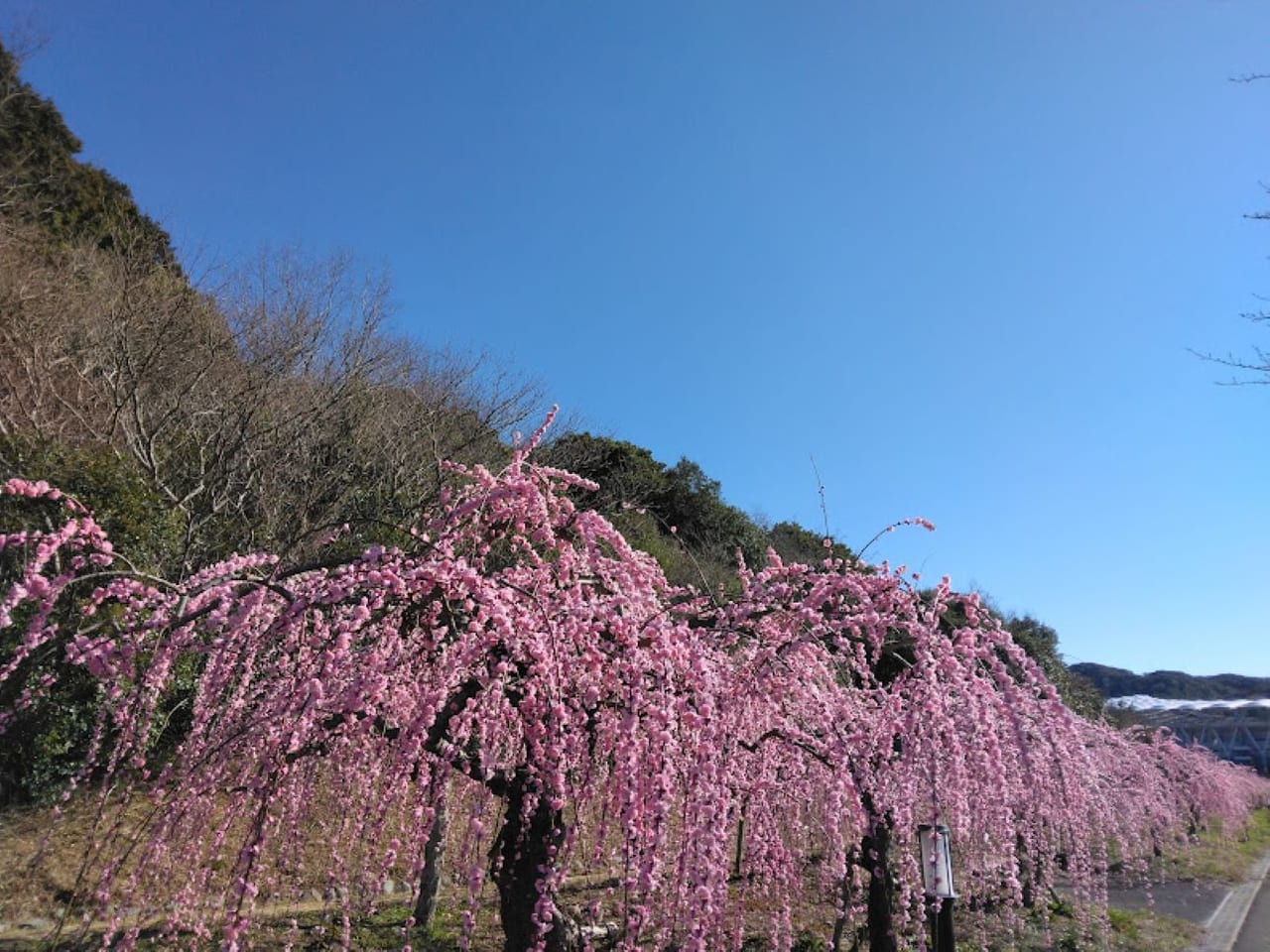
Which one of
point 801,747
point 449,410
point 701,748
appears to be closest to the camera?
point 701,748

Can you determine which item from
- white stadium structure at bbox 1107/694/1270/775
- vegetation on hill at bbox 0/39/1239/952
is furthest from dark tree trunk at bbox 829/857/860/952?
white stadium structure at bbox 1107/694/1270/775

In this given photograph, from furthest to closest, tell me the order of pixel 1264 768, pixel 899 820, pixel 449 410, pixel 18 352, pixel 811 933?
pixel 1264 768
pixel 449 410
pixel 18 352
pixel 811 933
pixel 899 820

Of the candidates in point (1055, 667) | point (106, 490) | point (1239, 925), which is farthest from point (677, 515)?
point (106, 490)

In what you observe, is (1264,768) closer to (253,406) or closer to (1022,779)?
(1022,779)

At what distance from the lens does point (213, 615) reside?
3.05 m

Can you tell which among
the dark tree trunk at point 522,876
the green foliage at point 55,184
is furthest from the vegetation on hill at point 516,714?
the green foliage at point 55,184

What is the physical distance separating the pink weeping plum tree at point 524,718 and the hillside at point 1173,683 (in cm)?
8073

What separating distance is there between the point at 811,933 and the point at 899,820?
416 centimetres

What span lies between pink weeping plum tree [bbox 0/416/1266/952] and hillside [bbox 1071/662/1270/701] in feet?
265

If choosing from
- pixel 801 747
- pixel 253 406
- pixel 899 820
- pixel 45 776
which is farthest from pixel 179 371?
pixel 899 820

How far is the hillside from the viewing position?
7344cm

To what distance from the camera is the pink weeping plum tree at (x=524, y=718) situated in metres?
2.88

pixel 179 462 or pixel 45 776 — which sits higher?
pixel 179 462

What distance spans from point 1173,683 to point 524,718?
97787 mm
